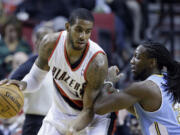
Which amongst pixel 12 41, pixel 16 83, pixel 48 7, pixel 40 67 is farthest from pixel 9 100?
pixel 48 7

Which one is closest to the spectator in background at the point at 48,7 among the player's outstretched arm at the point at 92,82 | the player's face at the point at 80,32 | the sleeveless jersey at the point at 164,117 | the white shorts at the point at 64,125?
the white shorts at the point at 64,125

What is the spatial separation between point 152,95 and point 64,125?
109cm

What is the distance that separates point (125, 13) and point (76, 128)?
5.16 metres

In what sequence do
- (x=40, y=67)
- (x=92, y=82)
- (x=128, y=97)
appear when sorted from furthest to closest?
1. (x=40, y=67)
2. (x=92, y=82)
3. (x=128, y=97)

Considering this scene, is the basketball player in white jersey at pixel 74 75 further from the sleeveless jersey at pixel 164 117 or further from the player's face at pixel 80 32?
the sleeveless jersey at pixel 164 117

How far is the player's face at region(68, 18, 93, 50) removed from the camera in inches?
168

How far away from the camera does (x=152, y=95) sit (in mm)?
4059

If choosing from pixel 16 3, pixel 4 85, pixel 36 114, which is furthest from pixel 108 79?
pixel 16 3

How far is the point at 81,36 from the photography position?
13.9 ft

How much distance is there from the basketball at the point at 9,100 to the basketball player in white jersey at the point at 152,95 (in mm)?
914

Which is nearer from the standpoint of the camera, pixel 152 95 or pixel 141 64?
pixel 152 95

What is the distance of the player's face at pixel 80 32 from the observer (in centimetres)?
426

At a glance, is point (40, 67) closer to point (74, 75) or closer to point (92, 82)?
point (74, 75)

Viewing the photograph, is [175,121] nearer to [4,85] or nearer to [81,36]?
[81,36]
